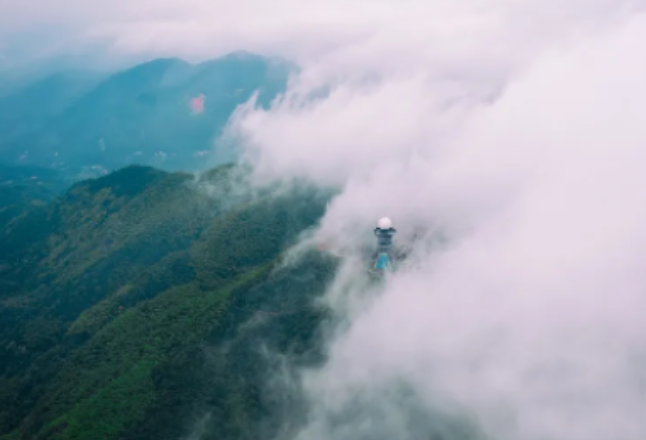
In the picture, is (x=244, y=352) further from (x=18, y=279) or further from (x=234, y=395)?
(x=18, y=279)

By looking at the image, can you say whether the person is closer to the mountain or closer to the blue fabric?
the blue fabric

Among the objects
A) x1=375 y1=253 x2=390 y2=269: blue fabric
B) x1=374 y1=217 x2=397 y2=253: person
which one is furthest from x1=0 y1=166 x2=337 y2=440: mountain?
x1=374 y1=217 x2=397 y2=253: person

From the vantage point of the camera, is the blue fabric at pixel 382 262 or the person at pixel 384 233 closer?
the blue fabric at pixel 382 262

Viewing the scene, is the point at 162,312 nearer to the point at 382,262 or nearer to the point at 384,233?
the point at 382,262

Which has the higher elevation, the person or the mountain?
the person

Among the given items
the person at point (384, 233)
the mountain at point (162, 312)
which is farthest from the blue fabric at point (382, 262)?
the mountain at point (162, 312)

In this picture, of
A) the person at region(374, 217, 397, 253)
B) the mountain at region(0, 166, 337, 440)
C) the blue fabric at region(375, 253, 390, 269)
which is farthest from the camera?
the person at region(374, 217, 397, 253)

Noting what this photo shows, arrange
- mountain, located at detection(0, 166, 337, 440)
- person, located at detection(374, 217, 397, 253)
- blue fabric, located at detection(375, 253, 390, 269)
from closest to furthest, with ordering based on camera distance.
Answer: mountain, located at detection(0, 166, 337, 440) < blue fabric, located at detection(375, 253, 390, 269) < person, located at detection(374, 217, 397, 253)

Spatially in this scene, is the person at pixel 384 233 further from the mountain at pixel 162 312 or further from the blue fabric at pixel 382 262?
the mountain at pixel 162 312

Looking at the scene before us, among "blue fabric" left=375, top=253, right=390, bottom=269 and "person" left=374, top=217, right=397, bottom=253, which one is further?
"person" left=374, top=217, right=397, bottom=253

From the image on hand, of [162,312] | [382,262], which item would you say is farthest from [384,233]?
[162,312]
